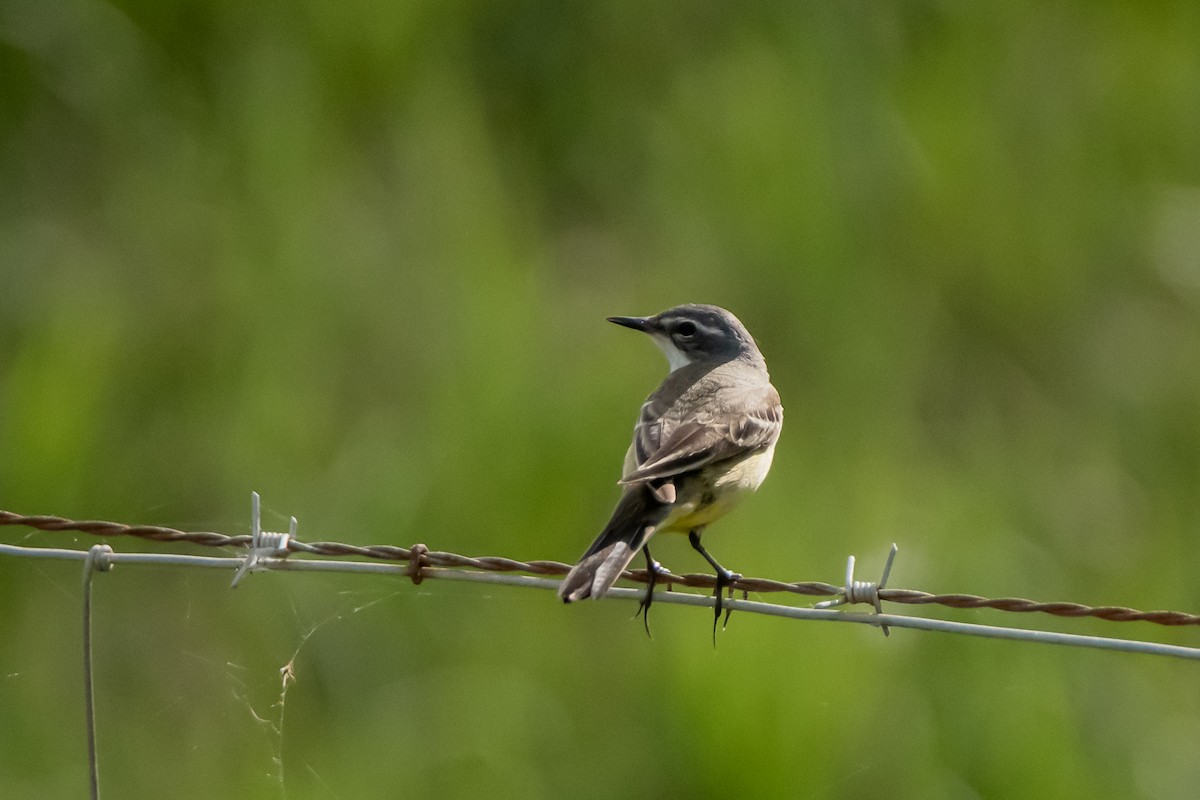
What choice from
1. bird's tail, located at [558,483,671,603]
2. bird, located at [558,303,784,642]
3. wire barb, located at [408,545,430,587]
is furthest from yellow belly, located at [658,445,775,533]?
wire barb, located at [408,545,430,587]

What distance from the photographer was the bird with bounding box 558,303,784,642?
4.76 metres

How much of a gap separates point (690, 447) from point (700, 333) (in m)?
1.35

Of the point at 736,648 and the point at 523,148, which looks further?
the point at 523,148

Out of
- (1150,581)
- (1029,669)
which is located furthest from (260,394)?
(1150,581)

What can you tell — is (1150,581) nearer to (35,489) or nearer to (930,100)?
(930,100)

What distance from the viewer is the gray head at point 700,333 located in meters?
6.40

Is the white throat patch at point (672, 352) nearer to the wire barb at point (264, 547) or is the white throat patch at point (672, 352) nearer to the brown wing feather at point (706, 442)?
the brown wing feather at point (706, 442)

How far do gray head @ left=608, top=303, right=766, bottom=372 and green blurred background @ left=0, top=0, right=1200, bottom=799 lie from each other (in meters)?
0.84

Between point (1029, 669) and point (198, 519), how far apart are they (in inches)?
154

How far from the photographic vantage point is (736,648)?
6.37 m

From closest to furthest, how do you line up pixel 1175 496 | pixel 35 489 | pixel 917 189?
pixel 35 489, pixel 1175 496, pixel 917 189

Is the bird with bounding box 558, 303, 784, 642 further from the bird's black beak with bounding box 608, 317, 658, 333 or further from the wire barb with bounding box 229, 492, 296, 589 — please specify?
the wire barb with bounding box 229, 492, 296, 589

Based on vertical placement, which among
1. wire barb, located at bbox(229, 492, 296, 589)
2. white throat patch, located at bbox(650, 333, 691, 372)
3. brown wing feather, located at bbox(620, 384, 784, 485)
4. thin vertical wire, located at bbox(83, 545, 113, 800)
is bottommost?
thin vertical wire, located at bbox(83, 545, 113, 800)

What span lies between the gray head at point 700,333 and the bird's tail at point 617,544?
57.0 inches
